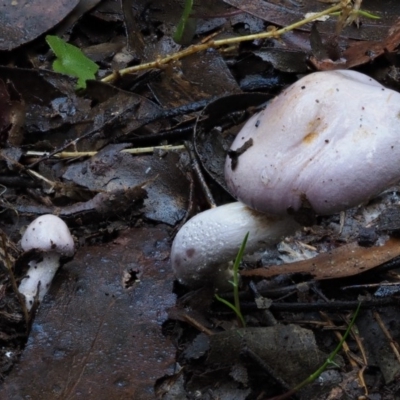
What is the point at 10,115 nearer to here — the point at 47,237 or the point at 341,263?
the point at 47,237

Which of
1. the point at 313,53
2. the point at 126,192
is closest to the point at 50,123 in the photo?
the point at 126,192

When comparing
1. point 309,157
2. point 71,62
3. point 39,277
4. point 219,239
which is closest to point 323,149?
point 309,157

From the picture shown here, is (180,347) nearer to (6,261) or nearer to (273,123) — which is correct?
(6,261)

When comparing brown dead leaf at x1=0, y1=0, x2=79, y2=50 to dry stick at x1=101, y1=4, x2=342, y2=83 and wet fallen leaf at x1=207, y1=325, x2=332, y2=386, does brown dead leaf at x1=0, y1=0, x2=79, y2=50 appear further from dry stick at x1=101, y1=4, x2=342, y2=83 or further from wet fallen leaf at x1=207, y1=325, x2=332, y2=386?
wet fallen leaf at x1=207, y1=325, x2=332, y2=386

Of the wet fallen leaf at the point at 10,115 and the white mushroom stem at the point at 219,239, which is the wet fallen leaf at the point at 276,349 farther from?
the wet fallen leaf at the point at 10,115

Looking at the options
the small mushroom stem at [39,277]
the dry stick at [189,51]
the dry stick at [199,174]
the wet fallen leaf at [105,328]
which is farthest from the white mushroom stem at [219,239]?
the dry stick at [189,51]

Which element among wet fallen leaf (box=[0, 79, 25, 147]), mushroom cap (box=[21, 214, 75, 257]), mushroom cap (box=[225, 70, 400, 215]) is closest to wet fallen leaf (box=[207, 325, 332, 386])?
mushroom cap (box=[225, 70, 400, 215])
